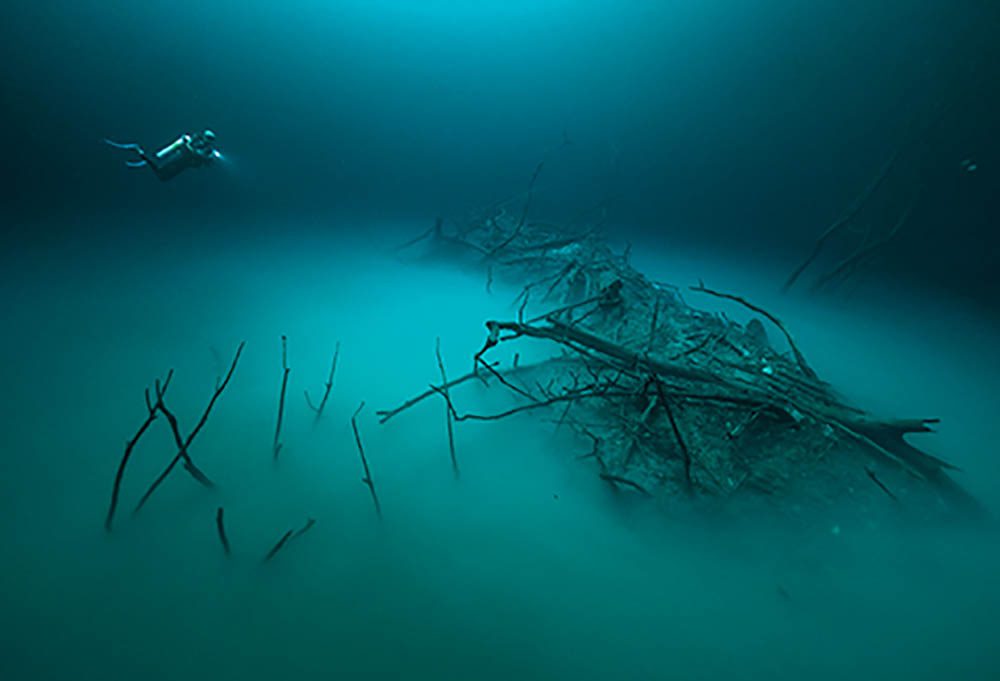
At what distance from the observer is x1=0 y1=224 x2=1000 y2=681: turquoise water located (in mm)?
1495

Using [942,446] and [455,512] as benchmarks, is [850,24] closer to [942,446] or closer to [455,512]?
[942,446]

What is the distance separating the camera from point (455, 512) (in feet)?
6.97

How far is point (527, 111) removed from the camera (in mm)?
18797

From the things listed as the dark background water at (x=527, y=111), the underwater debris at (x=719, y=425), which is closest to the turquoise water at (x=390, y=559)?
the underwater debris at (x=719, y=425)

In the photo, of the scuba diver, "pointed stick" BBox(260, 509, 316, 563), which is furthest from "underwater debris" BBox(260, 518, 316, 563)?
the scuba diver

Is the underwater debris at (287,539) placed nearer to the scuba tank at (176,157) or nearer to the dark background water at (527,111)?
the scuba tank at (176,157)

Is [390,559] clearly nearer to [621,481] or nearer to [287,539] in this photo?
[287,539]

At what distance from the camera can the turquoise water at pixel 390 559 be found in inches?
58.9

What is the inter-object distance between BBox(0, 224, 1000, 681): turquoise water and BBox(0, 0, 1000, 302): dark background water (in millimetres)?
5255

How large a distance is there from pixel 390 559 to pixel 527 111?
2086 cm

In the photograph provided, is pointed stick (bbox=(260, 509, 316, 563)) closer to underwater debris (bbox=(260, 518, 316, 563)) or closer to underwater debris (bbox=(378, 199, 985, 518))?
underwater debris (bbox=(260, 518, 316, 563))

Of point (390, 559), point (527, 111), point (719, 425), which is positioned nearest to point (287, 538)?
point (390, 559)

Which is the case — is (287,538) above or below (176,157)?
below

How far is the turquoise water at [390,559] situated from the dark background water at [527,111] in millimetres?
5255
